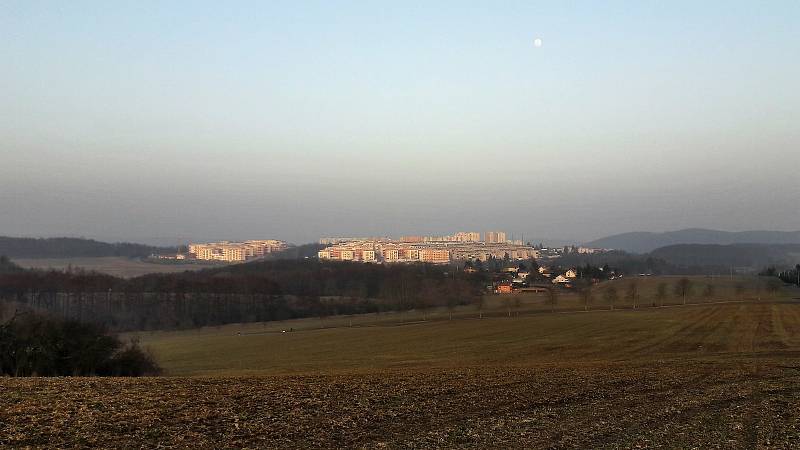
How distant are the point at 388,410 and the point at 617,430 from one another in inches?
226

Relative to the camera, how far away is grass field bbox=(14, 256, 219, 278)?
427 feet

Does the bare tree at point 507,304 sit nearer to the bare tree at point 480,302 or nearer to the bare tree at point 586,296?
the bare tree at point 480,302

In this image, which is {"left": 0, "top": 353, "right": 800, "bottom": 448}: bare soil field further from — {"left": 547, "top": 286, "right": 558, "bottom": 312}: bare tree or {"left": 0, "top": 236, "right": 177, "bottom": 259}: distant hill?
{"left": 0, "top": 236, "right": 177, "bottom": 259}: distant hill

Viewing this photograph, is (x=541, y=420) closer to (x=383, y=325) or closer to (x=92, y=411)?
(x=92, y=411)

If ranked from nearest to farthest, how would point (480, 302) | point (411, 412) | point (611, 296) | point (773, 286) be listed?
point (411, 412), point (480, 302), point (611, 296), point (773, 286)

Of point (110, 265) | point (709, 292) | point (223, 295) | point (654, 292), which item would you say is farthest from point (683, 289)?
point (110, 265)

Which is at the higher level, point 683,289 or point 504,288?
point 683,289

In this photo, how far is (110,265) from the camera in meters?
154

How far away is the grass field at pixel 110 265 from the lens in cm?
13000

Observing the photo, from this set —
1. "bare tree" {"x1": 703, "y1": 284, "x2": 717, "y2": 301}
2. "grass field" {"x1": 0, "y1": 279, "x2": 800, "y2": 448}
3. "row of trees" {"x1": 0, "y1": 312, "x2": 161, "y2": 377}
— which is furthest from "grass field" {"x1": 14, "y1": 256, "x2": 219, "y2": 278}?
"grass field" {"x1": 0, "y1": 279, "x2": 800, "y2": 448}

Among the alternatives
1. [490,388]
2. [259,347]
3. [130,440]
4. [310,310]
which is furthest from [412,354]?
[310,310]

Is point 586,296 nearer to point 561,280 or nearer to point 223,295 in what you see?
point 561,280

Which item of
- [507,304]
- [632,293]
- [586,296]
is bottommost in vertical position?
[507,304]

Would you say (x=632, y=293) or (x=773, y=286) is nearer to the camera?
(x=632, y=293)
